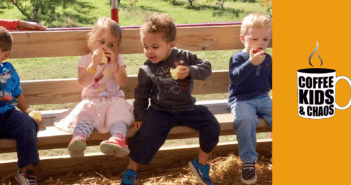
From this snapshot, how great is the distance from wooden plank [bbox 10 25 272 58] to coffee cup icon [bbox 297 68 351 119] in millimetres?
1983

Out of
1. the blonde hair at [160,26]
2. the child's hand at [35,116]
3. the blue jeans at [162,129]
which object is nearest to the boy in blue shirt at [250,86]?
the blue jeans at [162,129]

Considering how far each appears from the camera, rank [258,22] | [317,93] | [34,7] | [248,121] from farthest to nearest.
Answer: [34,7], [258,22], [248,121], [317,93]

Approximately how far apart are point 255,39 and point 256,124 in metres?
0.65

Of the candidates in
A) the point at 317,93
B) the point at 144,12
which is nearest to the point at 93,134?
the point at 317,93

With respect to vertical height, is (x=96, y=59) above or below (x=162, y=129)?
above

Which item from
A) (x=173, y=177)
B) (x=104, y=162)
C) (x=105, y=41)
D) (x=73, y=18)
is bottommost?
(x=173, y=177)

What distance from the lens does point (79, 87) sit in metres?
3.45

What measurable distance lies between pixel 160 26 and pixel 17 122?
45.1 inches

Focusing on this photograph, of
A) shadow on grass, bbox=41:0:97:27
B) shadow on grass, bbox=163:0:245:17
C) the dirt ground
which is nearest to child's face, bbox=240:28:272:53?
the dirt ground

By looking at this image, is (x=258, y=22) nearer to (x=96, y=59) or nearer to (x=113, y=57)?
(x=113, y=57)

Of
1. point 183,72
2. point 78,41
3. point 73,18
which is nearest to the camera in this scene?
point 183,72

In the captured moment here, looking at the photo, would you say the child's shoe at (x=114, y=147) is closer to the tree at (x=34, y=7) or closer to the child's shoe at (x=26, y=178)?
the child's shoe at (x=26, y=178)


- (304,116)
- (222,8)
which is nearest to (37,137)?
(304,116)

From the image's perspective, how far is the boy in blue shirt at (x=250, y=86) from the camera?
3.12 meters
